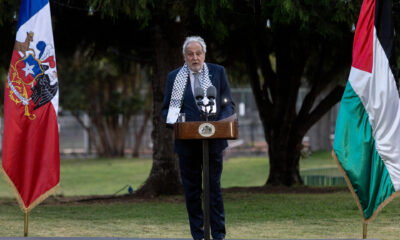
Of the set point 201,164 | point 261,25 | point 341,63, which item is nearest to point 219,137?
point 201,164

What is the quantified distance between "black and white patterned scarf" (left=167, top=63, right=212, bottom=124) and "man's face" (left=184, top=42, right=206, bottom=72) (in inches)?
4.5

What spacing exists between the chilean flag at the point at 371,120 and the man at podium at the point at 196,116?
151cm

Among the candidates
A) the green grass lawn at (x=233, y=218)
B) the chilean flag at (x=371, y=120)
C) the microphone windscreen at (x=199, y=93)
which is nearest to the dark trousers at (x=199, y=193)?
the microphone windscreen at (x=199, y=93)

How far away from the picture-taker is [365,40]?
7879 millimetres

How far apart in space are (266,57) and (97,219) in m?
6.58

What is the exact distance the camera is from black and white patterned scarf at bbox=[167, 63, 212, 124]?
6.84m

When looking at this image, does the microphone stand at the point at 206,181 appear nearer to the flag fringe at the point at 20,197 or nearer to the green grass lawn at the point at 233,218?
the green grass lawn at the point at 233,218

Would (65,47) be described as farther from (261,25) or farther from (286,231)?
(286,231)

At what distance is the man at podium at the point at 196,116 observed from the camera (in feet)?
22.4

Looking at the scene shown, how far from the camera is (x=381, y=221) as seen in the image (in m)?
10.1

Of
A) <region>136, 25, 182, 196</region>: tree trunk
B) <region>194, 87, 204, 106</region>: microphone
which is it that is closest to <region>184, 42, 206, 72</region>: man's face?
<region>194, 87, 204, 106</region>: microphone

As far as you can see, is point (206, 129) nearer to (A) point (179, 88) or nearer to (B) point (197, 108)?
(B) point (197, 108)

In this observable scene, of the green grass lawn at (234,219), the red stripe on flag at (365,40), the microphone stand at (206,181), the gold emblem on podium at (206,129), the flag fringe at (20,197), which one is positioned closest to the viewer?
the gold emblem on podium at (206,129)

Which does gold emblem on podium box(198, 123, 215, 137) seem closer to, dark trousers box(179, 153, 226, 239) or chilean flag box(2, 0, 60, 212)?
dark trousers box(179, 153, 226, 239)
